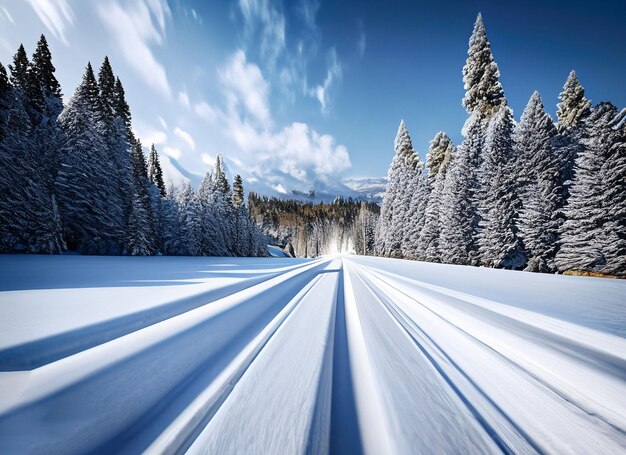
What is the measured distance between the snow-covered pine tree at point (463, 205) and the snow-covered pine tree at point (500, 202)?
106 cm

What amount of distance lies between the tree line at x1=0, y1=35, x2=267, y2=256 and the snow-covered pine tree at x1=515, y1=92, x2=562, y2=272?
26549mm

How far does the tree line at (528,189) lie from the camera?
10.7 metres

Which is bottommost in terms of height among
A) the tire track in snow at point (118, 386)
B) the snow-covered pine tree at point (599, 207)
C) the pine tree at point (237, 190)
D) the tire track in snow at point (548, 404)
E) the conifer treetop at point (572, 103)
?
the tire track in snow at point (548, 404)

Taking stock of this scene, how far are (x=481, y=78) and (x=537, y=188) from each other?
1547cm

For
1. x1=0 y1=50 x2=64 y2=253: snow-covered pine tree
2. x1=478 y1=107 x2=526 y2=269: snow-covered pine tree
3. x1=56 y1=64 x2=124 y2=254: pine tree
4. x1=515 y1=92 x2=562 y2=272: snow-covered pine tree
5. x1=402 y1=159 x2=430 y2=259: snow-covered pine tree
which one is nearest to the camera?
x1=0 y1=50 x2=64 y2=253: snow-covered pine tree

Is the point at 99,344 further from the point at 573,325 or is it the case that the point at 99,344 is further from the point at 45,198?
the point at 45,198

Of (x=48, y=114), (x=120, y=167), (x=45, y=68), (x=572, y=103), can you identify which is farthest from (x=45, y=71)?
(x=572, y=103)

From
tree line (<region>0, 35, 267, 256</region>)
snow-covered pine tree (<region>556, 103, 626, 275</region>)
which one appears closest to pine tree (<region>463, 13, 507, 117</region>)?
snow-covered pine tree (<region>556, 103, 626, 275</region>)

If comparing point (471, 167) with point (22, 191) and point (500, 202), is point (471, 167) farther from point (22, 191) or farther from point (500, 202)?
point (22, 191)

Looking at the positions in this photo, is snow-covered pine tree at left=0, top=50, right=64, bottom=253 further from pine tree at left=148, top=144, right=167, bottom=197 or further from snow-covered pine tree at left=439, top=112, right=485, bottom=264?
pine tree at left=148, top=144, right=167, bottom=197

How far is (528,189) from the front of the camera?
1413cm

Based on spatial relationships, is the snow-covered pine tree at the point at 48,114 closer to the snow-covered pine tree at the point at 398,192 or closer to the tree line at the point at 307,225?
the snow-covered pine tree at the point at 398,192

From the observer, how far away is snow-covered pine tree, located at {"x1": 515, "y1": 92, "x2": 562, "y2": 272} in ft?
42.2

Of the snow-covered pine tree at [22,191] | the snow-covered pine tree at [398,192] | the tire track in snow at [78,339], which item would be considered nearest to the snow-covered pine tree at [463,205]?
the snow-covered pine tree at [398,192]
